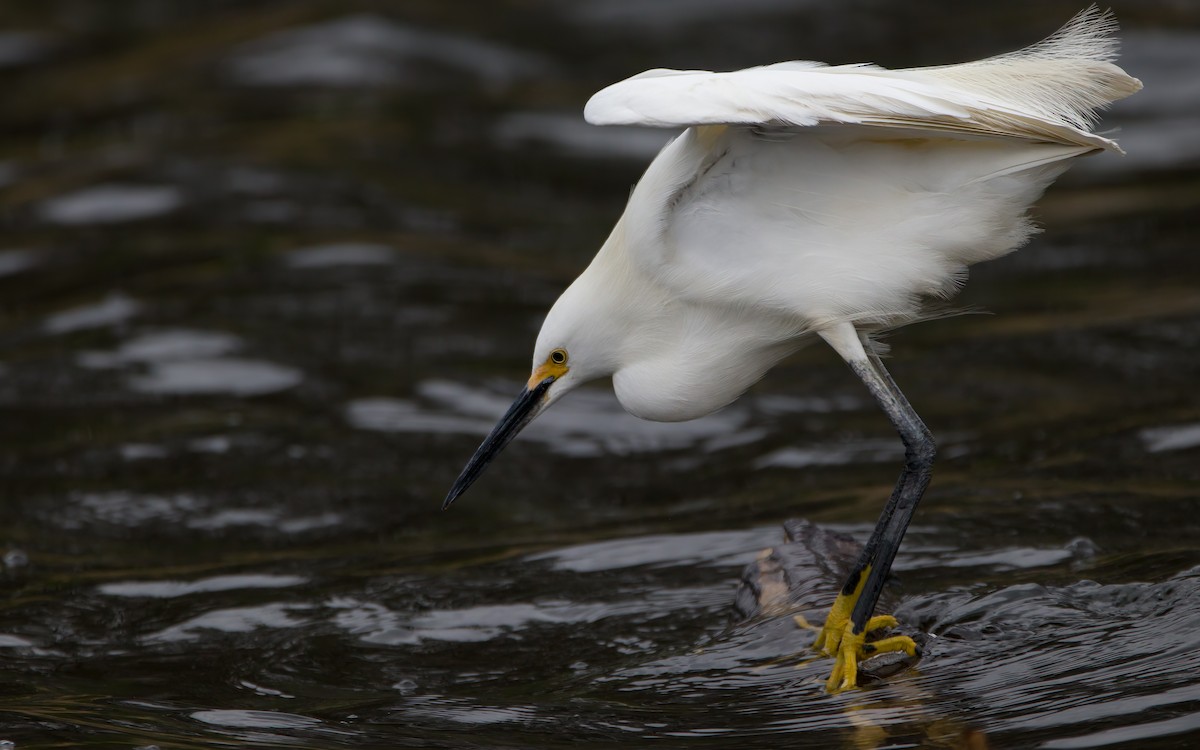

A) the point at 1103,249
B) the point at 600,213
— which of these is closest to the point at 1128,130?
the point at 1103,249

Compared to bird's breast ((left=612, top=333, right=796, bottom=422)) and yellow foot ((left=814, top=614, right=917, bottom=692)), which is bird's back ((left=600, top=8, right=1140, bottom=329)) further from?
yellow foot ((left=814, top=614, right=917, bottom=692))

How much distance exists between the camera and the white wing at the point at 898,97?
4.00m

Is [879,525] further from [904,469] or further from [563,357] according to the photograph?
[563,357]

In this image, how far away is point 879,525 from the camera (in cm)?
450

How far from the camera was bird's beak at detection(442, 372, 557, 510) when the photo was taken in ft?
16.5

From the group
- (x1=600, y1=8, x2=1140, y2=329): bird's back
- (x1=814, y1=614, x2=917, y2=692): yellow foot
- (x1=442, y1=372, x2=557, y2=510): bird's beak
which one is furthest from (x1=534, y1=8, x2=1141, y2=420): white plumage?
(x1=814, y1=614, x2=917, y2=692): yellow foot

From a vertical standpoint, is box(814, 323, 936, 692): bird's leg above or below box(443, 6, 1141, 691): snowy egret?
below

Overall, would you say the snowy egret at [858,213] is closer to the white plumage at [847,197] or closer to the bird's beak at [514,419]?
Result: the white plumage at [847,197]

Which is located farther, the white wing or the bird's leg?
the bird's leg

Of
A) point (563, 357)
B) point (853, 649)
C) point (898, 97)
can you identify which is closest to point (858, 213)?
point (898, 97)

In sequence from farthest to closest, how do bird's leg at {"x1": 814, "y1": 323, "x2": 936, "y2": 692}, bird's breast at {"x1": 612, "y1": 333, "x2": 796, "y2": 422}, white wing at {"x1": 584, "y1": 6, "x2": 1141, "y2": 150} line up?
1. bird's breast at {"x1": 612, "y1": 333, "x2": 796, "y2": 422}
2. bird's leg at {"x1": 814, "y1": 323, "x2": 936, "y2": 692}
3. white wing at {"x1": 584, "y1": 6, "x2": 1141, "y2": 150}

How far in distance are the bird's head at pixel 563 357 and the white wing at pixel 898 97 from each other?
0.80 metres

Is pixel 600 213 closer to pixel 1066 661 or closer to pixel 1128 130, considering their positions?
pixel 1128 130

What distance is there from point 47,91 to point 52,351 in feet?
17.3
